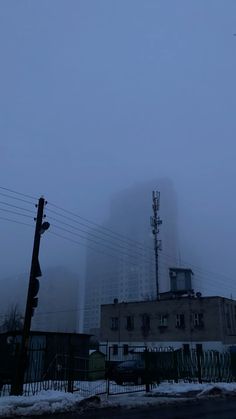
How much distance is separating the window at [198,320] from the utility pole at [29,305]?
35.8 m

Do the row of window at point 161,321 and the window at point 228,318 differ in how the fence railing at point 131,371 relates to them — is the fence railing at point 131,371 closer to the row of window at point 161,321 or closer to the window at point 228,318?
the row of window at point 161,321

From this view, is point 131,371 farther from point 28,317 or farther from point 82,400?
point 82,400

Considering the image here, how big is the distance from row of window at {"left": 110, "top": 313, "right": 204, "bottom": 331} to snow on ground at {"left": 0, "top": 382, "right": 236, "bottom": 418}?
29.6 metres

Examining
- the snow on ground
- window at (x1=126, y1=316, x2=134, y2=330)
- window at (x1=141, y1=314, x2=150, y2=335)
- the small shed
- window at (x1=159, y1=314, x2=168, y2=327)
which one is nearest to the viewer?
the snow on ground

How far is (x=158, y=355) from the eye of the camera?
27.4m

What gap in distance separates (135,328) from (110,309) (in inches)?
183

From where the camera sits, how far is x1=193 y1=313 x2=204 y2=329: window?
53.4m

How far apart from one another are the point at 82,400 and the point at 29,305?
488 centimetres

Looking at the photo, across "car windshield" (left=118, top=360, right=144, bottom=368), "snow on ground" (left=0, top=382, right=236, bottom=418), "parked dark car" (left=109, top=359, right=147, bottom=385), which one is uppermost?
"car windshield" (left=118, top=360, right=144, bottom=368)

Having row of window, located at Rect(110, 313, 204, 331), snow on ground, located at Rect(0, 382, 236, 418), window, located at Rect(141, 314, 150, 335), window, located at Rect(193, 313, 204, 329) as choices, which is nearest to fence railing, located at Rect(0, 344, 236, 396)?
snow on ground, located at Rect(0, 382, 236, 418)

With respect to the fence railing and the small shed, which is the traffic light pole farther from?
the small shed

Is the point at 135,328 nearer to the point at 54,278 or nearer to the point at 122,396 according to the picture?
the point at 122,396

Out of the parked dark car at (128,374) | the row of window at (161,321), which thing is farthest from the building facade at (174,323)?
the parked dark car at (128,374)

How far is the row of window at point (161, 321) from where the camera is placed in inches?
2119
